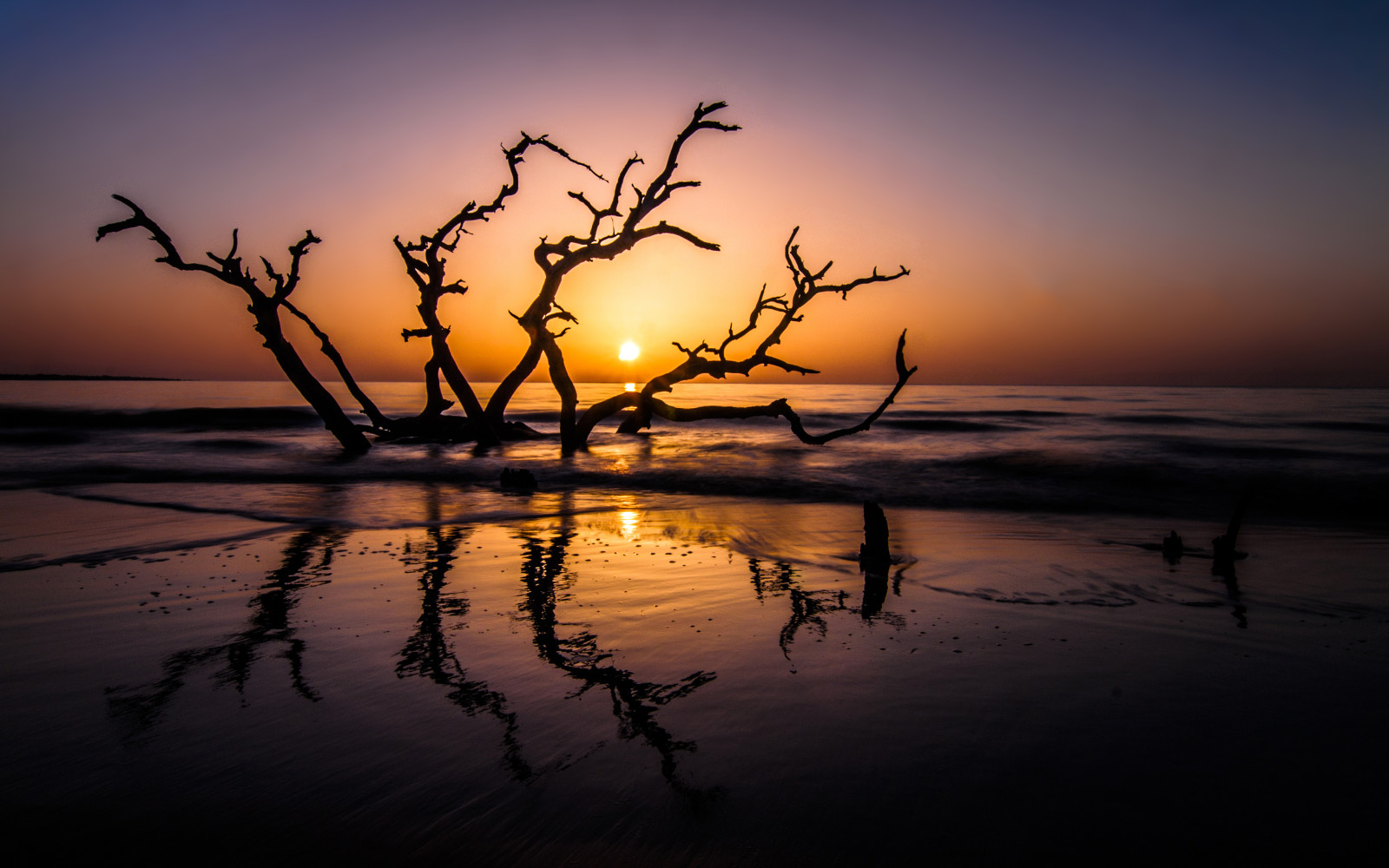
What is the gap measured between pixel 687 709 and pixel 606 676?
2.11 feet

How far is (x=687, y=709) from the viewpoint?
3.65 metres

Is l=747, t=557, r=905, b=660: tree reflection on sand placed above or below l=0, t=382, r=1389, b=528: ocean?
below

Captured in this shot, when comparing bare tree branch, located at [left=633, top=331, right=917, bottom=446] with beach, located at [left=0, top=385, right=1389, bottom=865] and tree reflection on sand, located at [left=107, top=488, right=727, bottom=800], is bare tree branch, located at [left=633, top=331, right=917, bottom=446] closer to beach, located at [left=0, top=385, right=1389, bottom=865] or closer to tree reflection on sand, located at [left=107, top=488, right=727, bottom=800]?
beach, located at [left=0, top=385, right=1389, bottom=865]

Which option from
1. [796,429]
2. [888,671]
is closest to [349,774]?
[888,671]

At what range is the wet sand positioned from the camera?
8.71 feet

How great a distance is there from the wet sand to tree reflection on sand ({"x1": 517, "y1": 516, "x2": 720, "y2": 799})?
0.03 metres

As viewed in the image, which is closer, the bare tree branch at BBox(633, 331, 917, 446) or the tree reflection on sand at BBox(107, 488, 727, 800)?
the tree reflection on sand at BBox(107, 488, 727, 800)

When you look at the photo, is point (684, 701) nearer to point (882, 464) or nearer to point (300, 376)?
point (882, 464)

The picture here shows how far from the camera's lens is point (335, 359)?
1875 cm

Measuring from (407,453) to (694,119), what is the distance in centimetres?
1152

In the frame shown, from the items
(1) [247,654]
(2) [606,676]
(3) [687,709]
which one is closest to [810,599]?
(2) [606,676]

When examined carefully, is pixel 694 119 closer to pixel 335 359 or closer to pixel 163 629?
pixel 335 359

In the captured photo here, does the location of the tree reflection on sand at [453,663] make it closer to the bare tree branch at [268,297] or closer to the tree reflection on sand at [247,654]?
the tree reflection on sand at [247,654]

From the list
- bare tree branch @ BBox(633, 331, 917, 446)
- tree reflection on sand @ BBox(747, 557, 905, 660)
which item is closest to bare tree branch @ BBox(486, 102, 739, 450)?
bare tree branch @ BBox(633, 331, 917, 446)
